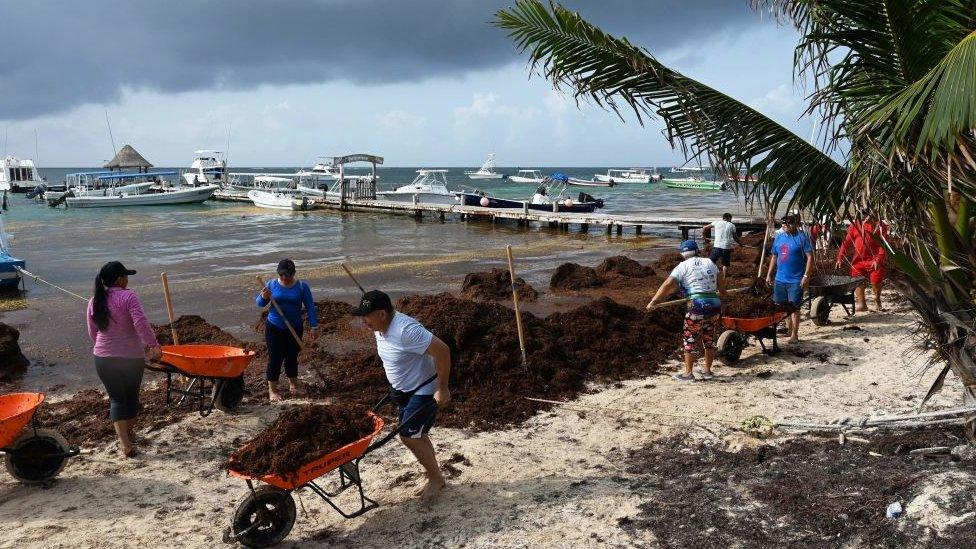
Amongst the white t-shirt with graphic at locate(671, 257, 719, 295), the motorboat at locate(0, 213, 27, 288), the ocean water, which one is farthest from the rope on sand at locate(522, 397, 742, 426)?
the motorboat at locate(0, 213, 27, 288)

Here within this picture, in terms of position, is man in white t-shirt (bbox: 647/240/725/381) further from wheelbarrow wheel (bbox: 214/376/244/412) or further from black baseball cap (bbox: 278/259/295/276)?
wheelbarrow wheel (bbox: 214/376/244/412)

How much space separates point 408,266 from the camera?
20.0m

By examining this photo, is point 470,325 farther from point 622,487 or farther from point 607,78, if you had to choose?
point 607,78

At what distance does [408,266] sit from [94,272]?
10.0 metres

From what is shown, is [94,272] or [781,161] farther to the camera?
[94,272]

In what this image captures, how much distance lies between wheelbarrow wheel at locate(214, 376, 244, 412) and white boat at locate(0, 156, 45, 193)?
69.6 metres

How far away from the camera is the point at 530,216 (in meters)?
31.6

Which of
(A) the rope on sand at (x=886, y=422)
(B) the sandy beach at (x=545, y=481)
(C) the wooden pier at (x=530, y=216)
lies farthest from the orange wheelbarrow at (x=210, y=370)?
(C) the wooden pier at (x=530, y=216)

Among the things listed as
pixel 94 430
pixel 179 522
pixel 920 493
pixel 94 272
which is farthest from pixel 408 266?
pixel 920 493

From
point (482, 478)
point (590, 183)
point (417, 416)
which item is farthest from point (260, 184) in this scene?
point (417, 416)

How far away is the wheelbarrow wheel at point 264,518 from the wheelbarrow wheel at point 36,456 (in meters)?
2.03

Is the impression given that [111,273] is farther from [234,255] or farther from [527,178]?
[527,178]

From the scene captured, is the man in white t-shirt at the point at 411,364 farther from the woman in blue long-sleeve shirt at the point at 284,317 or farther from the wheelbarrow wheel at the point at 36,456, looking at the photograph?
the wheelbarrow wheel at the point at 36,456

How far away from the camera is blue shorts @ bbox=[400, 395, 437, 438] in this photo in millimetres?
4789
